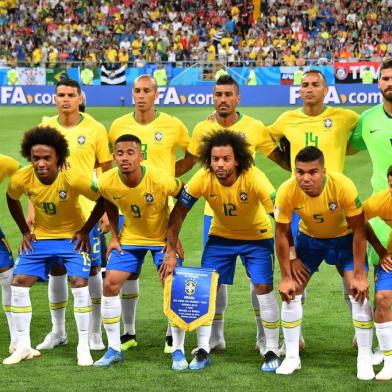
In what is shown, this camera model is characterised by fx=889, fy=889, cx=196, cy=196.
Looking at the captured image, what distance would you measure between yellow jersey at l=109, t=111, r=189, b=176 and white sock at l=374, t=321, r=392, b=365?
268 centimetres

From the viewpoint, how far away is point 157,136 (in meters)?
8.72

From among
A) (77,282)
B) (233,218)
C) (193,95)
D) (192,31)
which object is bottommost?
(193,95)

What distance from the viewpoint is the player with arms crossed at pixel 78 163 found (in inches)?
325

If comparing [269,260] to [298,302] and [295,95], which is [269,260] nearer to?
[298,302]

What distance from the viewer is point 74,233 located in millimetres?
7969

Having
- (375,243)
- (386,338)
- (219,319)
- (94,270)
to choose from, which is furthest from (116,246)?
(386,338)

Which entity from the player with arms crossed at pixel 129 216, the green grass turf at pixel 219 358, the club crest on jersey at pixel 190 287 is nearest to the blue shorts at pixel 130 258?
the player with arms crossed at pixel 129 216

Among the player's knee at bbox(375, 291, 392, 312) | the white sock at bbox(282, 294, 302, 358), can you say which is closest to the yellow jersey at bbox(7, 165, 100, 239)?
the white sock at bbox(282, 294, 302, 358)

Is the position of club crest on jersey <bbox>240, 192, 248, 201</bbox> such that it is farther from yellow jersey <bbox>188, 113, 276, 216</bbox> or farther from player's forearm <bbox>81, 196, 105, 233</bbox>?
player's forearm <bbox>81, 196, 105, 233</bbox>

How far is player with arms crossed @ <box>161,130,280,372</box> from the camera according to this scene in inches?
296

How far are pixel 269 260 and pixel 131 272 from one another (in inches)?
47.8

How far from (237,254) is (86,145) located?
6.18ft

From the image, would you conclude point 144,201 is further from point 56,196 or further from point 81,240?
point 56,196

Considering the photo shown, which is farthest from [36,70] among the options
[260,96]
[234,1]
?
[234,1]
